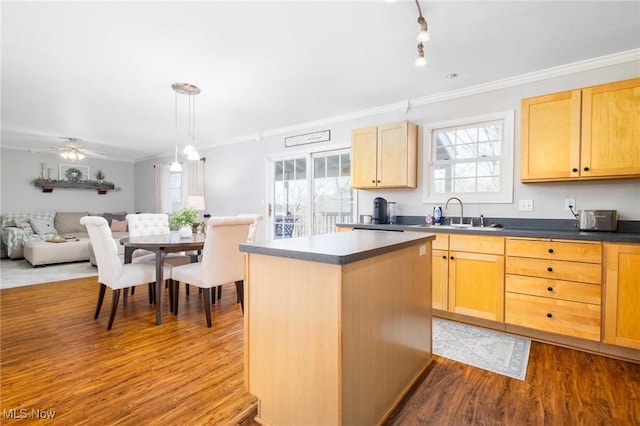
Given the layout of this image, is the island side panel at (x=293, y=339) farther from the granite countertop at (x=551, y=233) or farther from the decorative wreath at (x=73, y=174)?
the decorative wreath at (x=73, y=174)

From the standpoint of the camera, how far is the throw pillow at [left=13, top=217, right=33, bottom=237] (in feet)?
19.8

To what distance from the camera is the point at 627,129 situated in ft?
7.85

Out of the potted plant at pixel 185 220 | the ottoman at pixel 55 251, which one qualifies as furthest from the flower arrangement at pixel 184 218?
the ottoman at pixel 55 251

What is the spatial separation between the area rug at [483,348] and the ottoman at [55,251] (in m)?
6.31

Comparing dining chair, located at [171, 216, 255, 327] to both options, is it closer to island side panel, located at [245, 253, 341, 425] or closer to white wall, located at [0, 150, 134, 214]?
island side panel, located at [245, 253, 341, 425]

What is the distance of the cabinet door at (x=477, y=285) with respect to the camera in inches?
107

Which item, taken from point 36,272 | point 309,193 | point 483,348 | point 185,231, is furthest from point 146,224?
point 483,348

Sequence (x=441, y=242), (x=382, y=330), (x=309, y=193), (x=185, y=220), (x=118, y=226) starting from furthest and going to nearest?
(x=118, y=226)
(x=309, y=193)
(x=185, y=220)
(x=441, y=242)
(x=382, y=330)

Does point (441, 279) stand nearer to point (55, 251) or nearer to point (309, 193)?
point (309, 193)

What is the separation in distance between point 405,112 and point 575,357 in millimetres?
2917

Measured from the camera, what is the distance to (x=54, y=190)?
708 cm

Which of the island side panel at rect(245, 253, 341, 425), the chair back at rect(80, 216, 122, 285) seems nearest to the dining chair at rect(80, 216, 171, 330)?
the chair back at rect(80, 216, 122, 285)

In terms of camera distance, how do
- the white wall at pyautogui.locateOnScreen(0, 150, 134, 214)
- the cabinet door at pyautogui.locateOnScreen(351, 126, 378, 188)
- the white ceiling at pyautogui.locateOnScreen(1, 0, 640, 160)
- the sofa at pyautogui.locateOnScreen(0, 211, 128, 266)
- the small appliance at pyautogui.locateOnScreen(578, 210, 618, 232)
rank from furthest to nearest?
the white wall at pyautogui.locateOnScreen(0, 150, 134, 214) < the sofa at pyautogui.locateOnScreen(0, 211, 128, 266) < the cabinet door at pyautogui.locateOnScreen(351, 126, 378, 188) < the small appliance at pyautogui.locateOnScreen(578, 210, 618, 232) < the white ceiling at pyautogui.locateOnScreen(1, 0, 640, 160)

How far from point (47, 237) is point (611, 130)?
28.0 feet
